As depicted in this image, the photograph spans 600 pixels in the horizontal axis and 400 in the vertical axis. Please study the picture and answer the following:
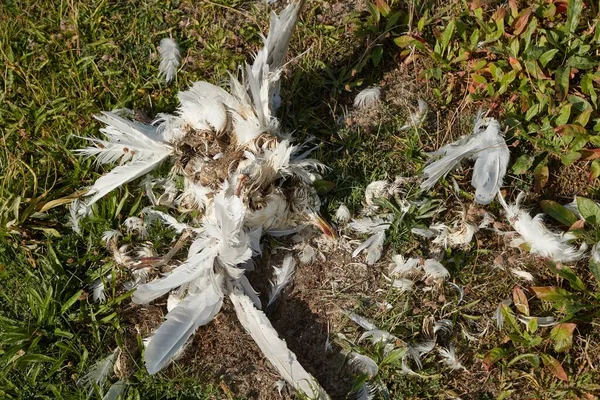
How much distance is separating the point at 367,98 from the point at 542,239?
1.01 meters

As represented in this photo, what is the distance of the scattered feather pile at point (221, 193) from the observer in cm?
280

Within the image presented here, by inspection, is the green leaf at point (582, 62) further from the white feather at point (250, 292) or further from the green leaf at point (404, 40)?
the white feather at point (250, 292)

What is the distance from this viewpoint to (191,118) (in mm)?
3006

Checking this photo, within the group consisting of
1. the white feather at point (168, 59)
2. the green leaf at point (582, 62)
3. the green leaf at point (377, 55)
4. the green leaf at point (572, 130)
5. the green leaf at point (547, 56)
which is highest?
the white feather at point (168, 59)

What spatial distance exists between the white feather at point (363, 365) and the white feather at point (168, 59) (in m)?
1.61

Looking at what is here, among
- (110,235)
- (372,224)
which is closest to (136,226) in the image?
(110,235)

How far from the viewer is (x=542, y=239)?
2.85 meters

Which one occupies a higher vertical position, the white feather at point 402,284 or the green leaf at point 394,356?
the white feather at point 402,284

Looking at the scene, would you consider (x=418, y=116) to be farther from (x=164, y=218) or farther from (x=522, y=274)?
(x=164, y=218)

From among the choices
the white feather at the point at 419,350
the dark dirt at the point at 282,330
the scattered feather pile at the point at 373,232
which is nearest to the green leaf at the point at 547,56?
the scattered feather pile at the point at 373,232

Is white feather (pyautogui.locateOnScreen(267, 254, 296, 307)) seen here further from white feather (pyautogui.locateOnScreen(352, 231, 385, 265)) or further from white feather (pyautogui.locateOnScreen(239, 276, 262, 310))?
white feather (pyautogui.locateOnScreen(352, 231, 385, 265))

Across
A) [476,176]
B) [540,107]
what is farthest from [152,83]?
[540,107]

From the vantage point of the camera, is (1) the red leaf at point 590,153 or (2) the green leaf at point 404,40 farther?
(2) the green leaf at point 404,40

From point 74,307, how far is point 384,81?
70.1 inches
